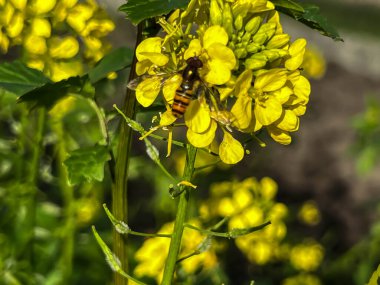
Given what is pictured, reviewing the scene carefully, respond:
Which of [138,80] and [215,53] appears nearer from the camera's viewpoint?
[215,53]

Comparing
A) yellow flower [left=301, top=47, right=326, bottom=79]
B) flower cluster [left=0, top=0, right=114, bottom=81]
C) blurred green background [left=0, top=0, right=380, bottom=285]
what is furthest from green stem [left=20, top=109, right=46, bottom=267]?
yellow flower [left=301, top=47, right=326, bottom=79]

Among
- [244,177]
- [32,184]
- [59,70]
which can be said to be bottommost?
[244,177]

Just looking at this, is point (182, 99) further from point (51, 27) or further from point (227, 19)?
point (51, 27)

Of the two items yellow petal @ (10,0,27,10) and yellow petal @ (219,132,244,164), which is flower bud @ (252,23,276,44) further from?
yellow petal @ (10,0,27,10)

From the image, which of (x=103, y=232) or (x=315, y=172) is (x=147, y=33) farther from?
(x=315, y=172)

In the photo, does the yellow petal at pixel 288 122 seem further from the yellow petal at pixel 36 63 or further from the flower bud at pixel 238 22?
the yellow petal at pixel 36 63

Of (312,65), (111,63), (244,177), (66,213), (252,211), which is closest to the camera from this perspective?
(111,63)

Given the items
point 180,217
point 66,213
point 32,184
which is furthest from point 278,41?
point 66,213

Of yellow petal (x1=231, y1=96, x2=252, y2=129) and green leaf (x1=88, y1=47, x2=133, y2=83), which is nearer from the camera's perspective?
yellow petal (x1=231, y1=96, x2=252, y2=129)
